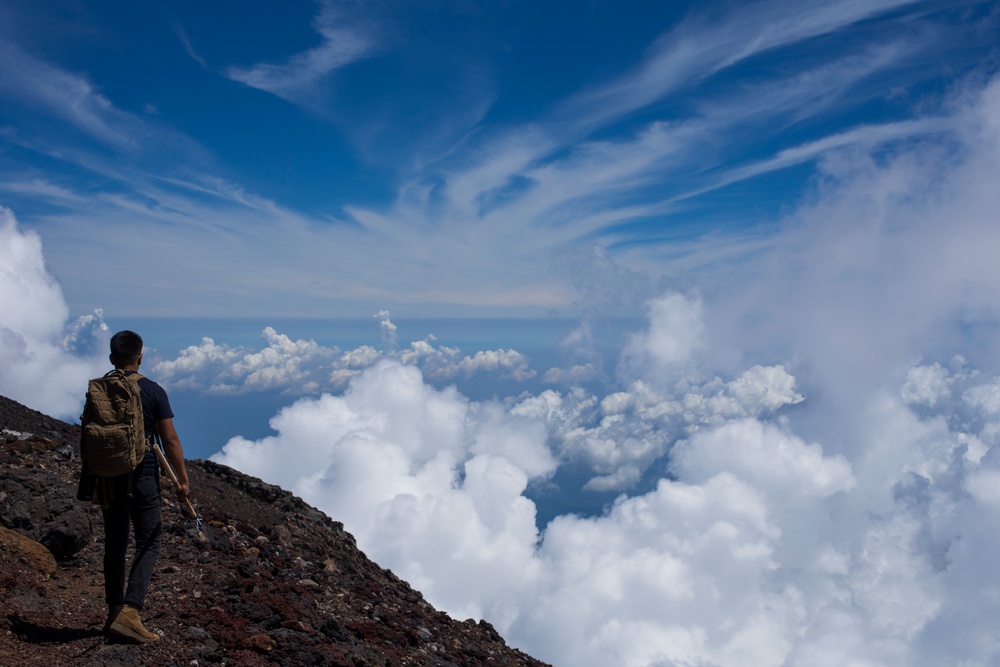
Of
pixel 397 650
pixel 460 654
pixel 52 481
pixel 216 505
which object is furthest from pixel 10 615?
pixel 216 505

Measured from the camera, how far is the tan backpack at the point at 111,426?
7.46m

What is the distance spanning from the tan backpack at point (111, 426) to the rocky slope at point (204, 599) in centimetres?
244

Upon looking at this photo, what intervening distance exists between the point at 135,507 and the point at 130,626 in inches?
63.0

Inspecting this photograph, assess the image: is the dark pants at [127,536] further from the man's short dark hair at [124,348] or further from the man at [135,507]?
the man's short dark hair at [124,348]

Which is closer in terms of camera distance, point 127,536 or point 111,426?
point 111,426

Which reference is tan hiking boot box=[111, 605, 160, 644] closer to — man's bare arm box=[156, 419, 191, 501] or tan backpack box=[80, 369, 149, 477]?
man's bare arm box=[156, 419, 191, 501]

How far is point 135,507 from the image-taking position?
7.91 m

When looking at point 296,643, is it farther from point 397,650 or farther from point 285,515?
point 285,515

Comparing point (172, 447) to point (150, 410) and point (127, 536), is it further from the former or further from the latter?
point (127, 536)

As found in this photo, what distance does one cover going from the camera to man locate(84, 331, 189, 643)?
7770 mm

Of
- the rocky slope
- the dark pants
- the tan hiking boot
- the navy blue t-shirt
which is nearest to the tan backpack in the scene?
the navy blue t-shirt

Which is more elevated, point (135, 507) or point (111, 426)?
point (111, 426)

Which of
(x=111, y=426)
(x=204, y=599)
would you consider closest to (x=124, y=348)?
(x=111, y=426)

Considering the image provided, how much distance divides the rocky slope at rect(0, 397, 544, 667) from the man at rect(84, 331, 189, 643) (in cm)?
49
